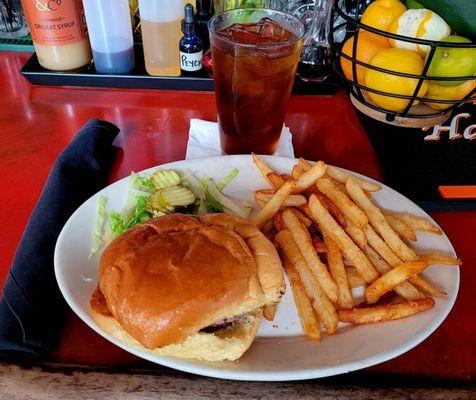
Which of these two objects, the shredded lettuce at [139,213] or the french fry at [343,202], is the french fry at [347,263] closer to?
the french fry at [343,202]

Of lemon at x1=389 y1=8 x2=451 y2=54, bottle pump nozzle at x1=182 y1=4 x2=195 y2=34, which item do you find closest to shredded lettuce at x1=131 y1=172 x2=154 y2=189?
bottle pump nozzle at x1=182 y1=4 x2=195 y2=34

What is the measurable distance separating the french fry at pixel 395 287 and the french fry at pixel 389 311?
28 millimetres

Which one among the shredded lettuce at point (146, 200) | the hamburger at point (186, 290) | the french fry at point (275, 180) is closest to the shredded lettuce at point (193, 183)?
the shredded lettuce at point (146, 200)

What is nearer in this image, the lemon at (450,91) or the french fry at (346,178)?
the french fry at (346,178)

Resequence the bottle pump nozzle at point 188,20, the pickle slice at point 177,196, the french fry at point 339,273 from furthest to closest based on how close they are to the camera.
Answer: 1. the bottle pump nozzle at point 188,20
2. the pickle slice at point 177,196
3. the french fry at point 339,273

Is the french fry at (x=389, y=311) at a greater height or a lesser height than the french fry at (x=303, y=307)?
greater

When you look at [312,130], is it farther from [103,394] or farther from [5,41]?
[5,41]

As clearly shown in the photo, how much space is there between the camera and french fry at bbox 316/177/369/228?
1.11 meters

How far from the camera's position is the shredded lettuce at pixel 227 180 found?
1.38m

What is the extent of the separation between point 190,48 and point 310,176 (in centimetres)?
93

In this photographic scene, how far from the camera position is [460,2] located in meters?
1.24

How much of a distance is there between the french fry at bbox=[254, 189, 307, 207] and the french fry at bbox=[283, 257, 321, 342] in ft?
0.55

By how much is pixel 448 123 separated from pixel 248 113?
31.3 inches

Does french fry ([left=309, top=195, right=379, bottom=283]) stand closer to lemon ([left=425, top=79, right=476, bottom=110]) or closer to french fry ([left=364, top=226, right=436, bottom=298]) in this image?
french fry ([left=364, top=226, right=436, bottom=298])
